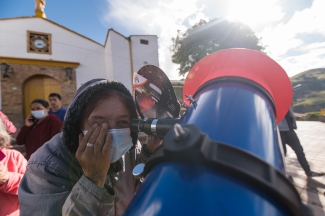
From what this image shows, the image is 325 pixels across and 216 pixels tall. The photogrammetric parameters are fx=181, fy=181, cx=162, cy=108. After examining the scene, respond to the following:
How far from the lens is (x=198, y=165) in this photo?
1.36 feet

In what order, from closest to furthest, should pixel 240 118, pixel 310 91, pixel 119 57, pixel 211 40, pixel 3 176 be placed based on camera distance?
pixel 240 118 → pixel 3 176 → pixel 119 57 → pixel 211 40 → pixel 310 91

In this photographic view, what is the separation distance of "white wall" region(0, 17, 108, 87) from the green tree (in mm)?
10198

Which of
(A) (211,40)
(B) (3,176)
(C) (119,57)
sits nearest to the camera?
(B) (3,176)

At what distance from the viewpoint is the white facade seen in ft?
30.0

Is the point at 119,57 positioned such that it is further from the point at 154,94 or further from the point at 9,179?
the point at 154,94

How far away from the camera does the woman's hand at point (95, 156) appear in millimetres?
780

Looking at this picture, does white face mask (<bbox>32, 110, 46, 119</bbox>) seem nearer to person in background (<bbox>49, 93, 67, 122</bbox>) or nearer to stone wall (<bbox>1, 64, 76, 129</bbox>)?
person in background (<bbox>49, 93, 67, 122</bbox>)

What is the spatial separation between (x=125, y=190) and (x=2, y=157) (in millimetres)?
1379

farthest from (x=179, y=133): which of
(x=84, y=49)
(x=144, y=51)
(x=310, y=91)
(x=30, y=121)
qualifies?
(x=310, y=91)

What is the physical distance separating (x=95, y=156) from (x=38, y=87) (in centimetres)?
1107

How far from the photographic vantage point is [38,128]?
2.96 meters

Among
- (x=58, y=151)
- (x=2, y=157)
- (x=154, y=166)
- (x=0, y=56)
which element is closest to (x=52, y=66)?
(x=0, y=56)

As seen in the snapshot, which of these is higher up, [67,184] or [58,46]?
[58,46]

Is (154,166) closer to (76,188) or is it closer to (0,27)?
(76,188)
